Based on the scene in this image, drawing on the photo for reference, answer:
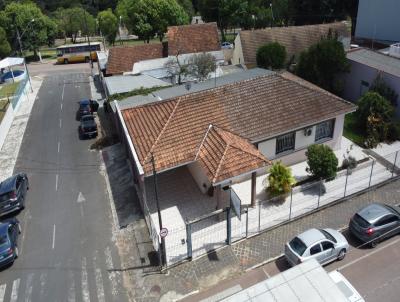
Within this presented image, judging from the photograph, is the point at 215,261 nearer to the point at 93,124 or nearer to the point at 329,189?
the point at 329,189

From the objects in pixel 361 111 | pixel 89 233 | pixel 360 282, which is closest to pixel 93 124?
pixel 89 233

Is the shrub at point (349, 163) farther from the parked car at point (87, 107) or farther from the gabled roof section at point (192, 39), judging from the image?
the gabled roof section at point (192, 39)

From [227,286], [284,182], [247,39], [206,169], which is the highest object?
[247,39]

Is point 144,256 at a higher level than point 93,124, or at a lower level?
lower

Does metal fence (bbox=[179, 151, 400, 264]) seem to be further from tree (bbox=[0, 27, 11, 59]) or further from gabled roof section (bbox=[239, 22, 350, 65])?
tree (bbox=[0, 27, 11, 59])

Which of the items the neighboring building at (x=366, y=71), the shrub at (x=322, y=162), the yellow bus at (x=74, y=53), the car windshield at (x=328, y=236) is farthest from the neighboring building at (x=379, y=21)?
the yellow bus at (x=74, y=53)

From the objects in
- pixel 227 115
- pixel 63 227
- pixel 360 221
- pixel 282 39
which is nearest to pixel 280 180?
pixel 360 221

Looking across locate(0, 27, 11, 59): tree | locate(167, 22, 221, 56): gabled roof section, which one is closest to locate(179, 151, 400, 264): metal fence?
locate(167, 22, 221, 56): gabled roof section
